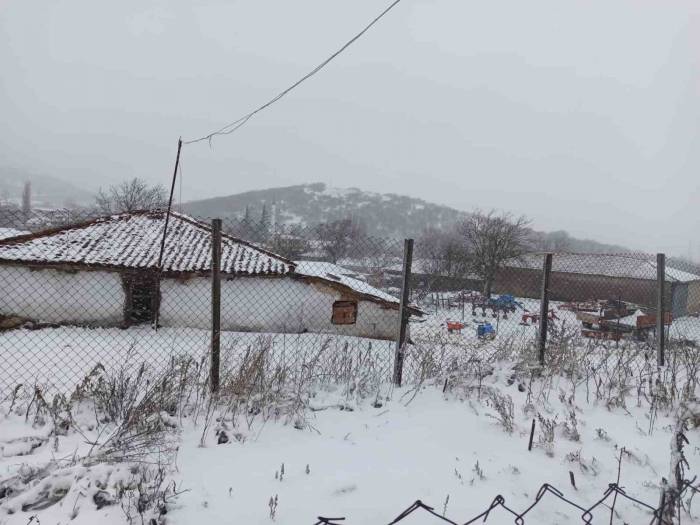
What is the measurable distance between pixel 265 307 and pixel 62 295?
6348mm

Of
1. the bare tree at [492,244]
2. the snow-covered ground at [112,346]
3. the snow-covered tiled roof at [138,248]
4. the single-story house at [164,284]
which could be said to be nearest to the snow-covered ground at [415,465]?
the snow-covered ground at [112,346]

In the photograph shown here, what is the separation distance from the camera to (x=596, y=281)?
135 feet

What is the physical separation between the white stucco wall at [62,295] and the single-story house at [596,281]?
3373cm

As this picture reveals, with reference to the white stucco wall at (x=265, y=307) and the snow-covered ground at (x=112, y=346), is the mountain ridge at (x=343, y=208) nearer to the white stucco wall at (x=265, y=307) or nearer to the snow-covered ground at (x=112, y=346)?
the white stucco wall at (x=265, y=307)

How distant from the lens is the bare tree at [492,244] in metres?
39.1

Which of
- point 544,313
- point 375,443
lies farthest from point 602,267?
point 375,443

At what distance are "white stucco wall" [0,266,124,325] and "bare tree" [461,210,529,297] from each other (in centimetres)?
3064

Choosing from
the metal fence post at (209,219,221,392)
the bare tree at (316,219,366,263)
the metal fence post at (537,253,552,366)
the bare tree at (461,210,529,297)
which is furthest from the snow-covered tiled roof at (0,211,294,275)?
the bare tree at (461,210,529,297)

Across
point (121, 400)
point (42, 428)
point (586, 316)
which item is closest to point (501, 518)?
point (121, 400)

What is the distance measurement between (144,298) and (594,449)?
46.2ft

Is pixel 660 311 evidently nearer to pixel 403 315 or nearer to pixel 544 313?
pixel 544 313

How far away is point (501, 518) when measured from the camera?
2.47 meters

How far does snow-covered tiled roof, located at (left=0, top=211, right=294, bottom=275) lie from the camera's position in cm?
1305

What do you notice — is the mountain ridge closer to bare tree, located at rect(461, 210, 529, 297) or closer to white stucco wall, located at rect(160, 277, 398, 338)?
bare tree, located at rect(461, 210, 529, 297)
